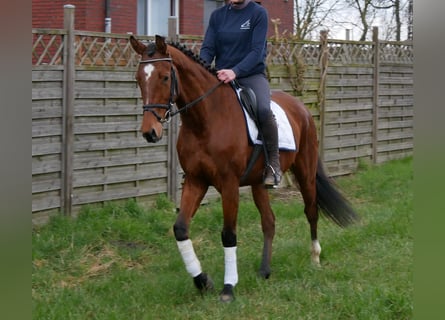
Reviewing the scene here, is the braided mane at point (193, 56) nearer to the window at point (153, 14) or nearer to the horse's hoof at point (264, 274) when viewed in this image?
the horse's hoof at point (264, 274)

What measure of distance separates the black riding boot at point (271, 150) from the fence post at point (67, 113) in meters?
3.03

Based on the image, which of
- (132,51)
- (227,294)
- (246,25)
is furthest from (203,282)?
(132,51)

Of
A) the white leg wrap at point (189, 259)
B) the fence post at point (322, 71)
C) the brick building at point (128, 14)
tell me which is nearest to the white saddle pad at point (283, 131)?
the white leg wrap at point (189, 259)

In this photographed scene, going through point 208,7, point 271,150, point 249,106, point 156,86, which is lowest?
point 271,150

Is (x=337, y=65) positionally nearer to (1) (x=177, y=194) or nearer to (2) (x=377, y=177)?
(2) (x=377, y=177)

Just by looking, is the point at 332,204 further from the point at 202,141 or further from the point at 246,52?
the point at 202,141

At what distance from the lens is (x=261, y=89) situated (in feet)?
19.8

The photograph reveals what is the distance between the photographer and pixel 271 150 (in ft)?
19.8

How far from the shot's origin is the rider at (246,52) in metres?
5.85

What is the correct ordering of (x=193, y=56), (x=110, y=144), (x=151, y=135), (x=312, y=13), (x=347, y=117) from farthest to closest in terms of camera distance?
(x=312, y=13)
(x=347, y=117)
(x=110, y=144)
(x=193, y=56)
(x=151, y=135)

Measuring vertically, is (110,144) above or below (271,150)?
below

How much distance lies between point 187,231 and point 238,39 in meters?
1.93

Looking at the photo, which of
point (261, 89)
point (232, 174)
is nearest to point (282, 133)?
point (261, 89)
